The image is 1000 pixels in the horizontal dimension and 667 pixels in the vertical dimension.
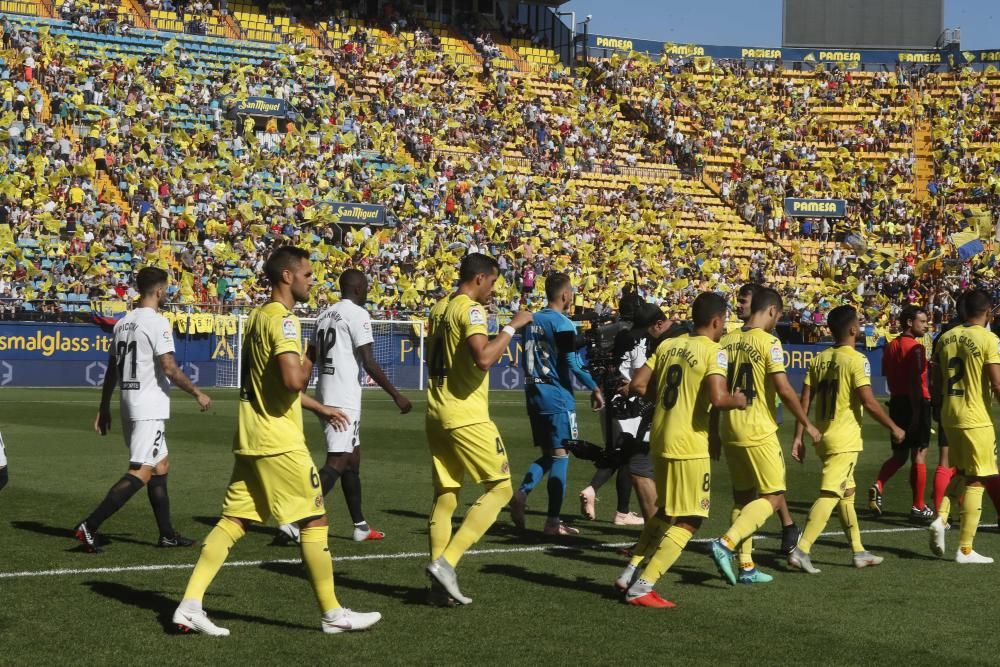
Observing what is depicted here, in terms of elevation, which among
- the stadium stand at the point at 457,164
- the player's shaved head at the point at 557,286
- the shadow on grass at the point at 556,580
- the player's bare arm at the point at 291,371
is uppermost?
the stadium stand at the point at 457,164

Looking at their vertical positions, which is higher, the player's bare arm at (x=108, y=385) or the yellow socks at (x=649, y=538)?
the player's bare arm at (x=108, y=385)

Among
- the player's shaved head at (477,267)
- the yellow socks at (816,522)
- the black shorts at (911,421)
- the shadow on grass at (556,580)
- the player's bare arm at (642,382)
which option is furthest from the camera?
the black shorts at (911,421)

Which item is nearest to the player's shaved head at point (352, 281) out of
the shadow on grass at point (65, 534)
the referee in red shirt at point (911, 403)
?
the shadow on grass at point (65, 534)

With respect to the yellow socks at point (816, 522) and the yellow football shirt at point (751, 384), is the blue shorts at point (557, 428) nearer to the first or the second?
the yellow football shirt at point (751, 384)

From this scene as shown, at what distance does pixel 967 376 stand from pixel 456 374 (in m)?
4.34

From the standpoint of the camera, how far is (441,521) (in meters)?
8.20

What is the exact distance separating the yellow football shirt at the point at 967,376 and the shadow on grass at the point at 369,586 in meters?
4.39

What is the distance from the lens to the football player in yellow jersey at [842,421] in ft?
31.4

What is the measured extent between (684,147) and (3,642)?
45689mm

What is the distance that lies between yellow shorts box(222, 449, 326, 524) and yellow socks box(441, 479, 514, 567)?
1.02 m

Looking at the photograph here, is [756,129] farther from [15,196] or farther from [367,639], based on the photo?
[367,639]

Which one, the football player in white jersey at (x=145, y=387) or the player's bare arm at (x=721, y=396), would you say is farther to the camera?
the football player in white jersey at (x=145, y=387)

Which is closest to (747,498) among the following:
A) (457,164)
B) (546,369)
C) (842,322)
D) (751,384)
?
(751,384)

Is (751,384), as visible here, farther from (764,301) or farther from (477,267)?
(477,267)
